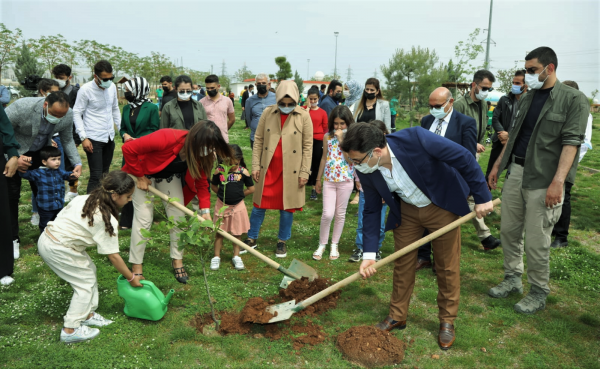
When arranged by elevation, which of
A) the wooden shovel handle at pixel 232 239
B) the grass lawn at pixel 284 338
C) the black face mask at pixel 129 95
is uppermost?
the black face mask at pixel 129 95

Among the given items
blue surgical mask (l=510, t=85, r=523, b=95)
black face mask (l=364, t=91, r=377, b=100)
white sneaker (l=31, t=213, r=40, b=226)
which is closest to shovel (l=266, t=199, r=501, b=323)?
black face mask (l=364, t=91, r=377, b=100)

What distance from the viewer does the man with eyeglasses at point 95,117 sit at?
5762 millimetres

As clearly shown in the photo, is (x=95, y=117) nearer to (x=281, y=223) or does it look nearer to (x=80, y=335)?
(x=281, y=223)

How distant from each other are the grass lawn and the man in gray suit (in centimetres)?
88

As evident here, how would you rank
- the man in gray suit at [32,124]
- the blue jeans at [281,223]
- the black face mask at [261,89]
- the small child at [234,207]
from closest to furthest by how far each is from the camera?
the man in gray suit at [32,124]
the small child at [234,207]
the blue jeans at [281,223]
the black face mask at [261,89]

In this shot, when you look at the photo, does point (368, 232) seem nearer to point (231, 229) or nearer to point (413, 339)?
point (413, 339)

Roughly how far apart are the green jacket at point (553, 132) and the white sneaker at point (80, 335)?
422cm

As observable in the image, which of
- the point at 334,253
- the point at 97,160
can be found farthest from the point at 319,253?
the point at 97,160

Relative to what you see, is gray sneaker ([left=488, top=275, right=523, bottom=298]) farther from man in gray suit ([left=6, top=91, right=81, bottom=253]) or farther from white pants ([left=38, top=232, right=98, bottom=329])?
man in gray suit ([left=6, top=91, right=81, bottom=253])

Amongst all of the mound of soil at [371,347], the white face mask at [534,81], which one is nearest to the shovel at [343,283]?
the mound of soil at [371,347]

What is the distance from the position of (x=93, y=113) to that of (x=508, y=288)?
582cm

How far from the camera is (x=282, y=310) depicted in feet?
12.5

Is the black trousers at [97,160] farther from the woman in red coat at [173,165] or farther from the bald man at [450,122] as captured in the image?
the bald man at [450,122]

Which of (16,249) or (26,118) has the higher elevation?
(26,118)
